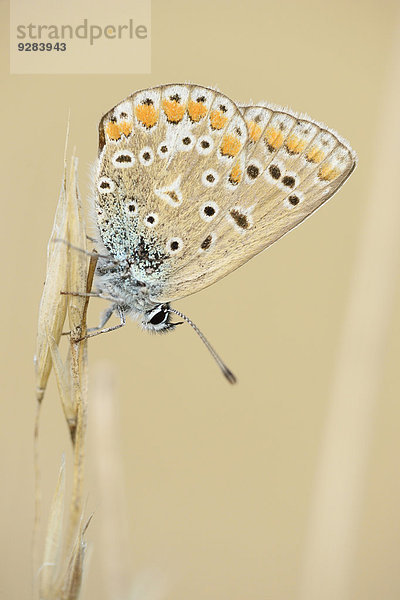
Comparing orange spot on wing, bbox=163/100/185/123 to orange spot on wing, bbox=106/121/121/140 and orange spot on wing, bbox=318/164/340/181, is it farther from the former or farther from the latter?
orange spot on wing, bbox=318/164/340/181

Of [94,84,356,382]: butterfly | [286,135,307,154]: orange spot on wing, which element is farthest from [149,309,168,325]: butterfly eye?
[286,135,307,154]: orange spot on wing

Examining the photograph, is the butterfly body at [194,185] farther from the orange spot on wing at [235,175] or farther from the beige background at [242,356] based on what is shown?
the beige background at [242,356]

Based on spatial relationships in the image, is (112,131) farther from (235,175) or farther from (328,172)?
(328,172)

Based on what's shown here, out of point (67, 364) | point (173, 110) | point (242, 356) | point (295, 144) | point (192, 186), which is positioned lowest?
point (242, 356)

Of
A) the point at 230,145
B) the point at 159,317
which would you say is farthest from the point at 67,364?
the point at 230,145

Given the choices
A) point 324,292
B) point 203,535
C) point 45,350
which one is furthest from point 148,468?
point 45,350

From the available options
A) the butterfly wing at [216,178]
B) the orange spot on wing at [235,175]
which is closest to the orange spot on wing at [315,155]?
the butterfly wing at [216,178]

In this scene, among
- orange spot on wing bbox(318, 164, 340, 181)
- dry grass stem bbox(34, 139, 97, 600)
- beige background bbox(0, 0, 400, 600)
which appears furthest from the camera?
beige background bbox(0, 0, 400, 600)
